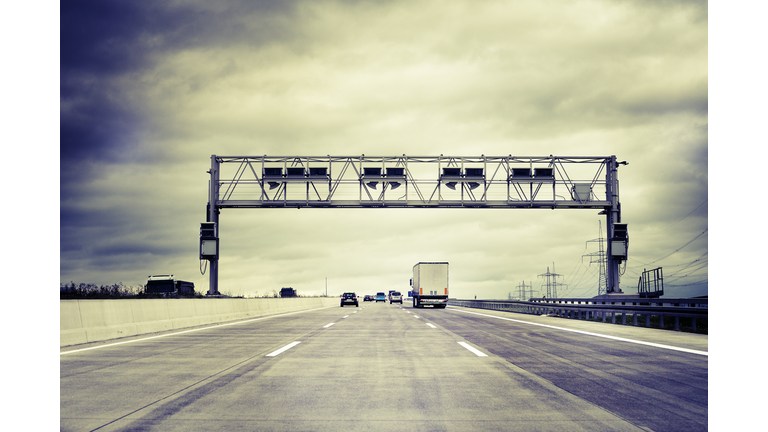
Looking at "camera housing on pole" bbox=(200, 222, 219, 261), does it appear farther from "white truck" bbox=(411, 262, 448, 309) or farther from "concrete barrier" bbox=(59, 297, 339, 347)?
→ "white truck" bbox=(411, 262, 448, 309)

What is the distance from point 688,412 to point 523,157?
38.2 m

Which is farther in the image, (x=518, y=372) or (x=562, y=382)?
(x=518, y=372)

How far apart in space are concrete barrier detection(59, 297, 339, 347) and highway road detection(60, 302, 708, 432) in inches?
31.8

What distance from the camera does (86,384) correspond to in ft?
25.3

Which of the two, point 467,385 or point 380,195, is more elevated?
point 380,195

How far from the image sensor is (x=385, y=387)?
7.48m

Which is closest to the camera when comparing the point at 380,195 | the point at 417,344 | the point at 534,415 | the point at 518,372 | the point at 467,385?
the point at 534,415

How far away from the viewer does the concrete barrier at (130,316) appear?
42.1 feet

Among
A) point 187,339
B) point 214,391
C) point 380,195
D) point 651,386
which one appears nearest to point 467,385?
point 651,386

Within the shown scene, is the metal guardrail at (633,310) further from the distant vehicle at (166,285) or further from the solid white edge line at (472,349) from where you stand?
the distant vehicle at (166,285)

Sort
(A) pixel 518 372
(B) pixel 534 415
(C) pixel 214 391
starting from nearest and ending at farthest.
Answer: (B) pixel 534 415, (C) pixel 214 391, (A) pixel 518 372

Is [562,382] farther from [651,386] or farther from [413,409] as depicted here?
[413,409]

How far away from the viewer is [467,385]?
7.64m
